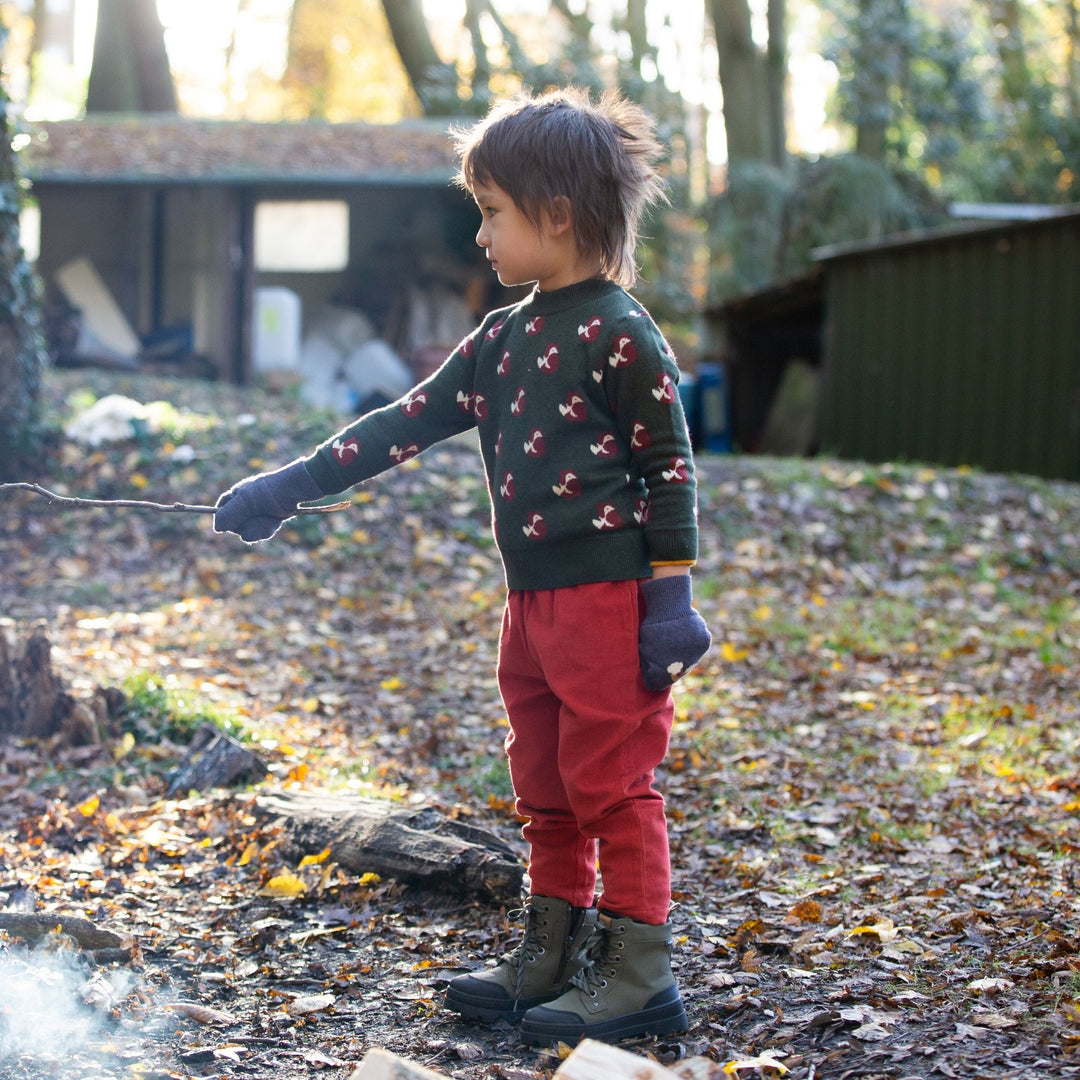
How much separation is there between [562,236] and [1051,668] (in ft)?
15.3

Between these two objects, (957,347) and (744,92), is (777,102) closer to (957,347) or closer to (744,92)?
(744,92)

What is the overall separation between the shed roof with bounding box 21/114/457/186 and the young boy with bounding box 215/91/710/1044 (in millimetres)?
11732

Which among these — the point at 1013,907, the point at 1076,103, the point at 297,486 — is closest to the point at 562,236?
the point at 297,486

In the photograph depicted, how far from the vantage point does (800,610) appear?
24.5ft

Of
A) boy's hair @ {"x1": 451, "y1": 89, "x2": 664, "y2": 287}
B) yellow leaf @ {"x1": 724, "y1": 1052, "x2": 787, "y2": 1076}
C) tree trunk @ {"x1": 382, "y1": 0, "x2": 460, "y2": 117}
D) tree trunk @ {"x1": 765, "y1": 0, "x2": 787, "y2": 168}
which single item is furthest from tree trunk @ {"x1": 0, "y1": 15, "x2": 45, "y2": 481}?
tree trunk @ {"x1": 765, "y1": 0, "x2": 787, "y2": 168}

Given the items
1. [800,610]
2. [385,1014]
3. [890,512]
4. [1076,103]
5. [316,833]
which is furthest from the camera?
[1076,103]

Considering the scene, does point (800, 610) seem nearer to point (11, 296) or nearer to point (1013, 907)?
point (1013, 907)

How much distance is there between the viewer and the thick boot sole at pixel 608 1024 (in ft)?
8.58

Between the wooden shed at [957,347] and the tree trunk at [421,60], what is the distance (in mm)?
6389

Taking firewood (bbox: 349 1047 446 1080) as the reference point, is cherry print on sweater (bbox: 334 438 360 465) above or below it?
above

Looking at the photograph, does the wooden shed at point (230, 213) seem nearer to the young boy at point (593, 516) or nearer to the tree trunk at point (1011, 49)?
the tree trunk at point (1011, 49)

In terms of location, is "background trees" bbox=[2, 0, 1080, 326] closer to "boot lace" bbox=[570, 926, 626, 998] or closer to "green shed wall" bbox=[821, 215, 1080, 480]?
"green shed wall" bbox=[821, 215, 1080, 480]

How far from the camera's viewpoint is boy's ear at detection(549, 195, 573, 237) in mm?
2549

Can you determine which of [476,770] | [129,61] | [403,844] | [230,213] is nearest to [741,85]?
[230,213]
